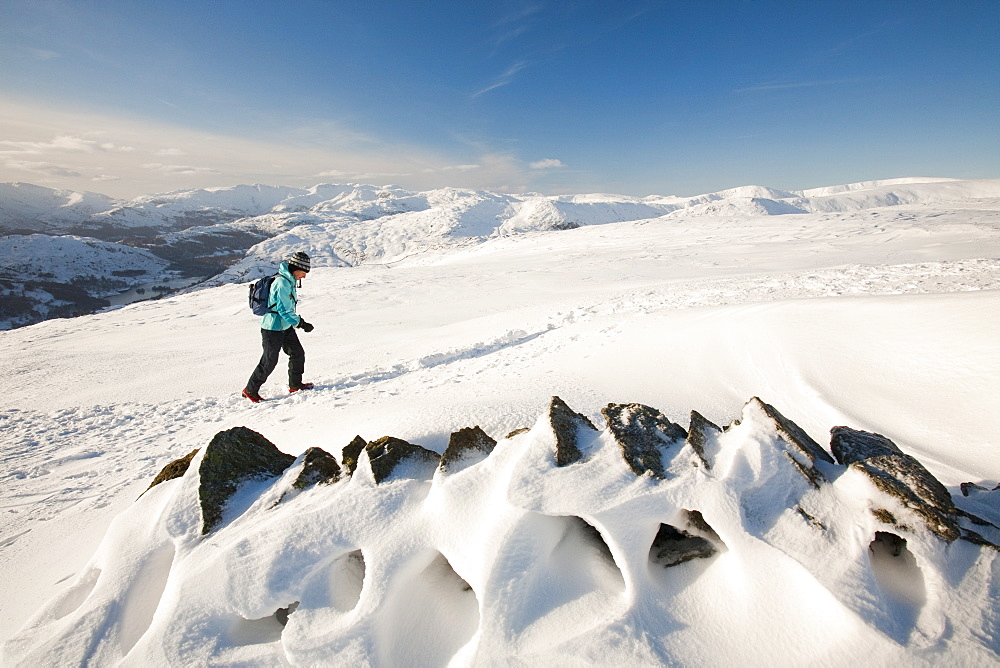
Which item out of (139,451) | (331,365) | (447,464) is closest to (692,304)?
(331,365)

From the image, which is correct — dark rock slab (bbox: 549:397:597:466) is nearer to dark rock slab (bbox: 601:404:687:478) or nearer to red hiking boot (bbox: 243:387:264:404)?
dark rock slab (bbox: 601:404:687:478)

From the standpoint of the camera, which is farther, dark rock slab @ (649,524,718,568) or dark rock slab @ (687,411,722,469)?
dark rock slab @ (687,411,722,469)

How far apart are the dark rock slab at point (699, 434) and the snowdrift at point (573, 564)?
0.01m

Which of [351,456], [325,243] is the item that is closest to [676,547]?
[351,456]

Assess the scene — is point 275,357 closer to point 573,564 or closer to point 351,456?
point 351,456

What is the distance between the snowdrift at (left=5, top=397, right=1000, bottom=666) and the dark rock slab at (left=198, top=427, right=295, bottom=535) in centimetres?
2

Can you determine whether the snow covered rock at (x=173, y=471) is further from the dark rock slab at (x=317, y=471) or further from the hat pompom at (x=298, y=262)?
the hat pompom at (x=298, y=262)

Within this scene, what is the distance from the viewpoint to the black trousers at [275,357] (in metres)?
5.93

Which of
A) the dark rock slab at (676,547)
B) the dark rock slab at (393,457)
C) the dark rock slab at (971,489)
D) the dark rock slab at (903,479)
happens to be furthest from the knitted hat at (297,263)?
the dark rock slab at (971,489)

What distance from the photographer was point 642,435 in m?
2.29

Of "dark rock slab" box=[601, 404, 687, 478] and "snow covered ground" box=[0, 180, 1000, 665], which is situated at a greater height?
"dark rock slab" box=[601, 404, 687, 478]

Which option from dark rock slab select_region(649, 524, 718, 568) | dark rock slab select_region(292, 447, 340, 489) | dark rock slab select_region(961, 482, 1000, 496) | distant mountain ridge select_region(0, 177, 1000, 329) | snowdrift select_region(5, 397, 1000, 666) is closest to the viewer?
snowdrift select_region(5, 397, 1000, 666)

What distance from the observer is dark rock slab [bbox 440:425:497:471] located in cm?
235

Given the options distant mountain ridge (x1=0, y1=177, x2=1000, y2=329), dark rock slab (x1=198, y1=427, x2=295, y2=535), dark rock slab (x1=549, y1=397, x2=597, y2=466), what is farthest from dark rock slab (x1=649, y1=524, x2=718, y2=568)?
distant mountain ridge (x1=0, y1=177, x2=1000, y2=329)
